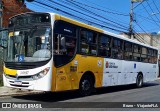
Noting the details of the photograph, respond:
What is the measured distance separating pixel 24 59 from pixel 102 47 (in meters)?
4.56

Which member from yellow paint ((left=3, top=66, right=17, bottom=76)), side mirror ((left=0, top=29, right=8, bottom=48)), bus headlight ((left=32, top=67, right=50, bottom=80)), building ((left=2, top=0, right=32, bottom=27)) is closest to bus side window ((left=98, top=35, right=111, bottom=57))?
bus headlight ((left=32, top=67, right=50, bottom=80))


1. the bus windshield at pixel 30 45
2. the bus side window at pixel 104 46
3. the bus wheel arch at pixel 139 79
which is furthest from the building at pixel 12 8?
the bus windshield at pixel 30 45

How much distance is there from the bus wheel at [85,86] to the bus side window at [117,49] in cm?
276

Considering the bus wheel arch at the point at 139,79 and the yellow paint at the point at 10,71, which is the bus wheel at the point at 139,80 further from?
the yellow paint at the point at 10,71

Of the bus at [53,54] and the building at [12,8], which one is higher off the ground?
the building at [12,8]

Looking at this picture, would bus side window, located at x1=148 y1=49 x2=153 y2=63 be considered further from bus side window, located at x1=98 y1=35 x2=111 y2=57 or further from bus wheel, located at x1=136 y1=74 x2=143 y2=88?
bus side window, located at x1=98 y1=35 x2=111 y2=57

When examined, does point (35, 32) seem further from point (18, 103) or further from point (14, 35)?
point (18, 103)

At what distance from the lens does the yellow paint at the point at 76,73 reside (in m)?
11.5

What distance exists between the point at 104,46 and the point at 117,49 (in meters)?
1.76

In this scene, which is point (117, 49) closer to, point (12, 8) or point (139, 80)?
point (139, 80)

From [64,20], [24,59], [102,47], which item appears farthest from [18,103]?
[102,47]

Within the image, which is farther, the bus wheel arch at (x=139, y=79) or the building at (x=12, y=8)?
the building at (x=12, y=8)

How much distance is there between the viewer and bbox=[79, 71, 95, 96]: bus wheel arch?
43.4 ft

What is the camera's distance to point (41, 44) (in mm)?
11312
